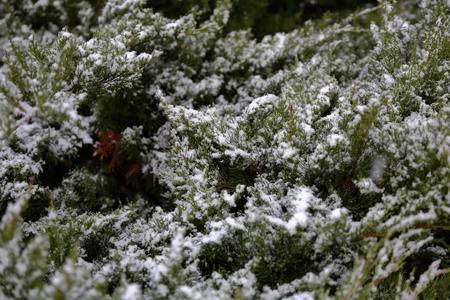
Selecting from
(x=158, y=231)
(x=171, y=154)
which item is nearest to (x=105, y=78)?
(x=171, y=154)

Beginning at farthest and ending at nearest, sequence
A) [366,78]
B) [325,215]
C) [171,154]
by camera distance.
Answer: [366,78] < [171,154] < [325,215]

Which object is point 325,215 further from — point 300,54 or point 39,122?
point 39,122

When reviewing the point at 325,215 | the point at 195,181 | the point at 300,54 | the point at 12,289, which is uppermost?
the point at 300,54

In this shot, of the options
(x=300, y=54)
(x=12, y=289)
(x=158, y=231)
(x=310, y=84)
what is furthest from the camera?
(x=300, y=54)

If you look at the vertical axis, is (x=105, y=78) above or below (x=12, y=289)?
above

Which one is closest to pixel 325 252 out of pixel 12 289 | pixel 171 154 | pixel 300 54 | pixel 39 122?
pixel 171 154

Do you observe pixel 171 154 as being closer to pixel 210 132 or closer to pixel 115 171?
pixel 210 132

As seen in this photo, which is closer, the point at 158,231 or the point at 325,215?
the point at 325,215
